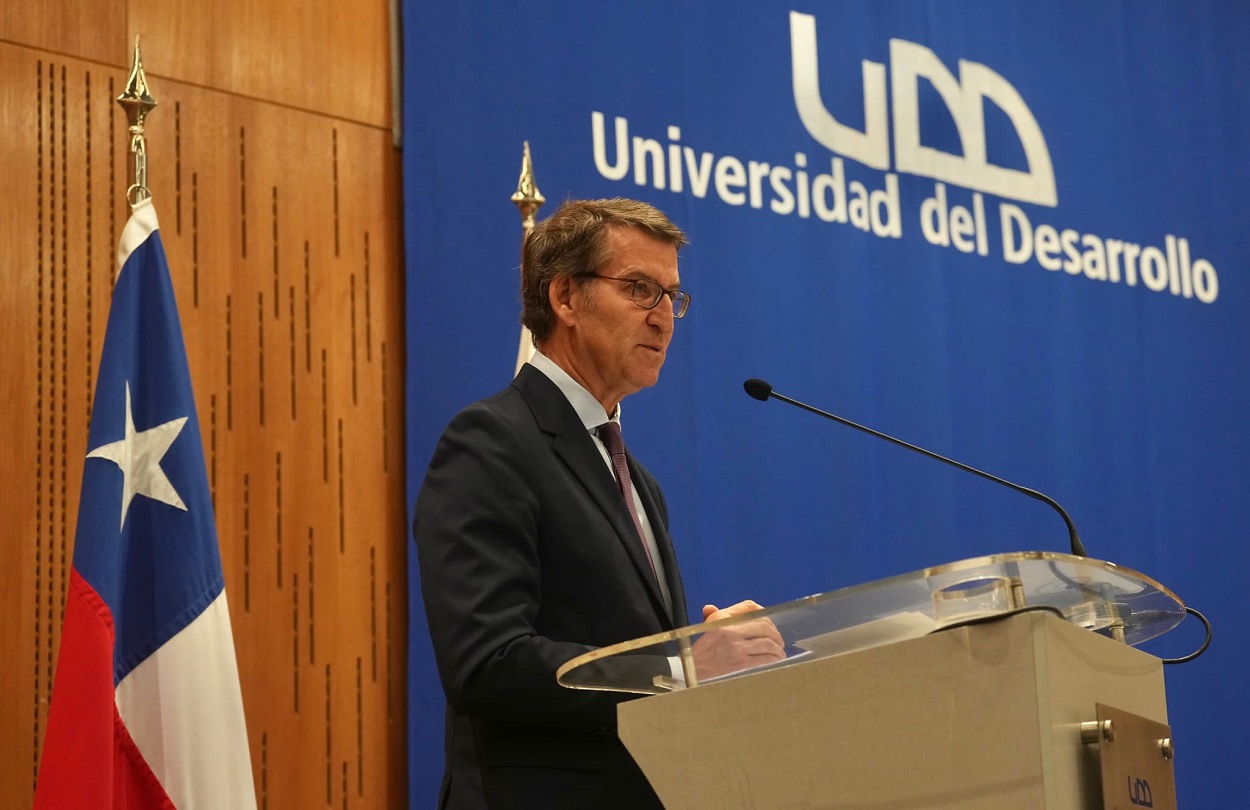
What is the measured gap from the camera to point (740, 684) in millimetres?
1507

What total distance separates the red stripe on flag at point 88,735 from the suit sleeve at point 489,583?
0.91 meters

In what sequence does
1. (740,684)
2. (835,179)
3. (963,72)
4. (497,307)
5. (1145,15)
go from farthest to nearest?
(1145,15)
(963,72)
(835,179)
(497,307)
(740,684)

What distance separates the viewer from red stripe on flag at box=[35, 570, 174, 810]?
103 inches

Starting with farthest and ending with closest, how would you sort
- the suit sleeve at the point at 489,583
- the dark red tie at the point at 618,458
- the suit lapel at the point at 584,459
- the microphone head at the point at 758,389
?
the microphone head at the point at 758,389 < the dark red tie at the point at 618,458 < the suit lapel at the point at 584,459 < the suit sleeve at the point at 489,583

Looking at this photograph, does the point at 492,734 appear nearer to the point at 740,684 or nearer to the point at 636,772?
the point at 636,772

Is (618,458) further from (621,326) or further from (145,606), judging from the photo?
(145,606)

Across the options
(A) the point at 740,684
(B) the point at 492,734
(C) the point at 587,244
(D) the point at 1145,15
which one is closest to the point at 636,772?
(B) the point at 492,734

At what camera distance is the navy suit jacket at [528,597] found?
1914 mm

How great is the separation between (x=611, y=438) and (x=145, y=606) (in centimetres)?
108

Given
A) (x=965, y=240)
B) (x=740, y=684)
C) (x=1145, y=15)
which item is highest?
(x=1145, y=15)

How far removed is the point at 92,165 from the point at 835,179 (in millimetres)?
2250

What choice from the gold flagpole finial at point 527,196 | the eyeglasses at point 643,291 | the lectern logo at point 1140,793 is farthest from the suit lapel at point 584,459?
the gold flagpole finial at point 527,196

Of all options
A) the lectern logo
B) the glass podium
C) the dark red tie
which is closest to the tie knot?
the dark red tie

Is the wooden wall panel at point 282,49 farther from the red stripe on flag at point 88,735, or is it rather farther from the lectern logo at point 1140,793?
the lectern logo at point 1140,793
